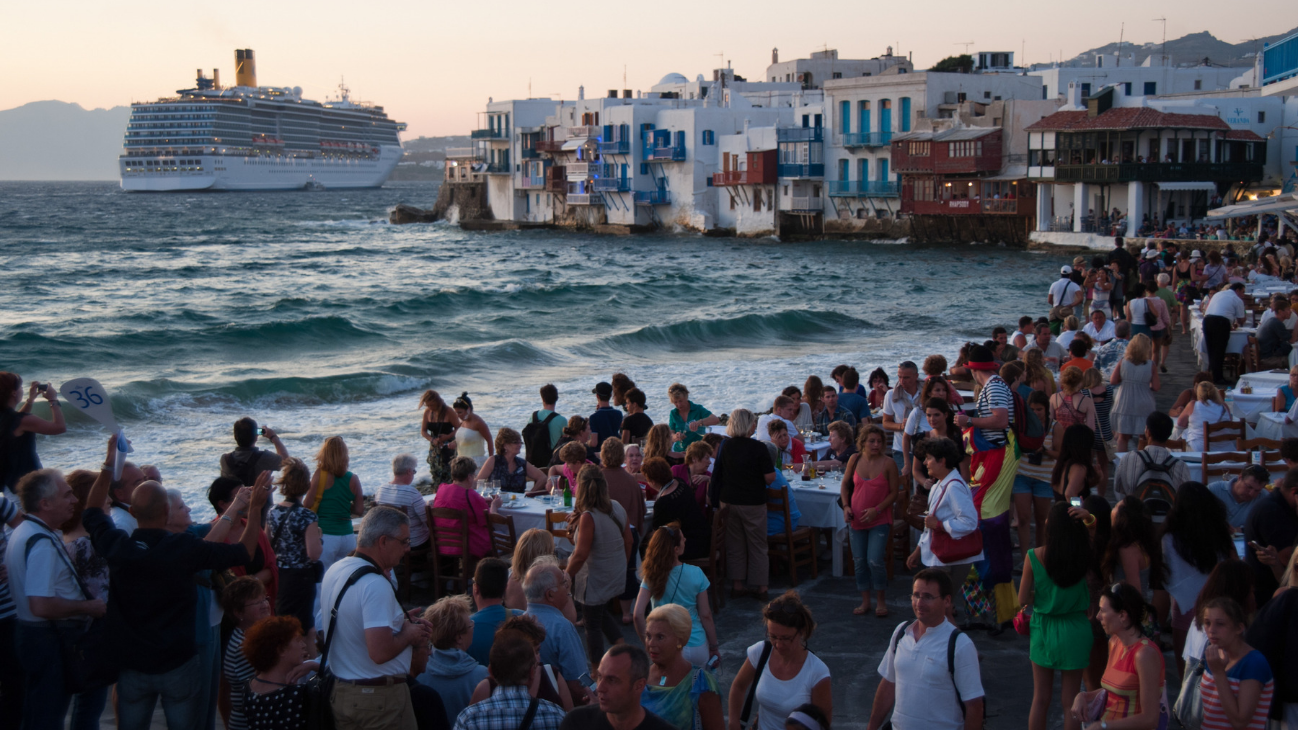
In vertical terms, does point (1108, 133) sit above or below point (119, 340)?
above

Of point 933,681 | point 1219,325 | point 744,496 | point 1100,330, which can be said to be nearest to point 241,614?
point 933,681

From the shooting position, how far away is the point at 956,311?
29.1 meters

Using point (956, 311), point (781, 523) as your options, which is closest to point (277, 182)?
point (956, 311)

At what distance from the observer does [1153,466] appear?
5895 mm

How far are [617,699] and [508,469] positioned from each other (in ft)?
15.1

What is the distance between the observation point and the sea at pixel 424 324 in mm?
16375

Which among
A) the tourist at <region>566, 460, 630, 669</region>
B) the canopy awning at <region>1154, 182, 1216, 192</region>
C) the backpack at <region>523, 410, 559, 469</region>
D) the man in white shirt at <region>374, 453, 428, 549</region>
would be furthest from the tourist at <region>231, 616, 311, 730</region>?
the canopy awning at <region>1154, 182, 1216, 192</region>

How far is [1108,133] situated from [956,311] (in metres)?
22.1

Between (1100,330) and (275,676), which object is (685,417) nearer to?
(1100,330)

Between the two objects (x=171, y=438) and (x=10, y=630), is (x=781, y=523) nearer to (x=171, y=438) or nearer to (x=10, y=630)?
(x=10, y=630)

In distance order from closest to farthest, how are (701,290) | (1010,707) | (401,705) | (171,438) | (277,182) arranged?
(401,705), (1010,707), (171,438), (701,290), (277,182)

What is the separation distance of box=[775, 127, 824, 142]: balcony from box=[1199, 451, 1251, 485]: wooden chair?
5464cm

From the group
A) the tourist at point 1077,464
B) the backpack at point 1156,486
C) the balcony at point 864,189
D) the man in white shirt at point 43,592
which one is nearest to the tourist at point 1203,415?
the backpack at point 1156,486

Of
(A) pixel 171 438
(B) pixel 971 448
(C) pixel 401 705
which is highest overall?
(B) pixel 971 448
